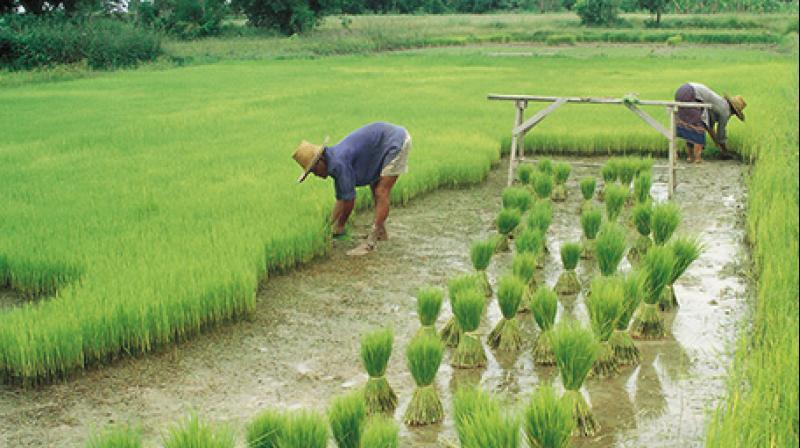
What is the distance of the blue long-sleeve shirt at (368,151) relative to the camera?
588 cm

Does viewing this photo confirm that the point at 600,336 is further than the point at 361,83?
No

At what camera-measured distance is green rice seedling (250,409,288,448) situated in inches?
112

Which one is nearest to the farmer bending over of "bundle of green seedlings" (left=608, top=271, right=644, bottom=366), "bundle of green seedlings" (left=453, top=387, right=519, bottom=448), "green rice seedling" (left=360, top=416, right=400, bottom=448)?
"bundle of green seedlings" (left=608, top=271, right=644, bottom=366)

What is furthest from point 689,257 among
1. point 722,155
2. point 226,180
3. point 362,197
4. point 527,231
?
point 722,155

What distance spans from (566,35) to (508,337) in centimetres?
3213

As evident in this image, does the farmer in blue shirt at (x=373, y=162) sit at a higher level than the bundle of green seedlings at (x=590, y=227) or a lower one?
higher

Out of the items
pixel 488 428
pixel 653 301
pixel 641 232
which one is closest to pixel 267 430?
pixel 488 428

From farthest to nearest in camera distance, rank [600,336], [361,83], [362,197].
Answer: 1. [361,83]
2. [362,197]
3. [600,336]

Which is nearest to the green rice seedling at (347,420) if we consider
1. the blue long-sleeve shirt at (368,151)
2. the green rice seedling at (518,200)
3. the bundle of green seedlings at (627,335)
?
the bundle of green seedlings at (627,335)

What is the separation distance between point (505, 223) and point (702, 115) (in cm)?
396

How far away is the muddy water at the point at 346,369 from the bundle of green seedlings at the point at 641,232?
37cm

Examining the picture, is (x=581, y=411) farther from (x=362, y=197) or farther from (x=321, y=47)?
(x=321, y=47)

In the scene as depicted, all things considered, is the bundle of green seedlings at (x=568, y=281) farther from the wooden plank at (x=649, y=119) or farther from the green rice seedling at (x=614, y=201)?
the wooden plank at (x=649, y=119)

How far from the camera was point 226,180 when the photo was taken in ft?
25.6
